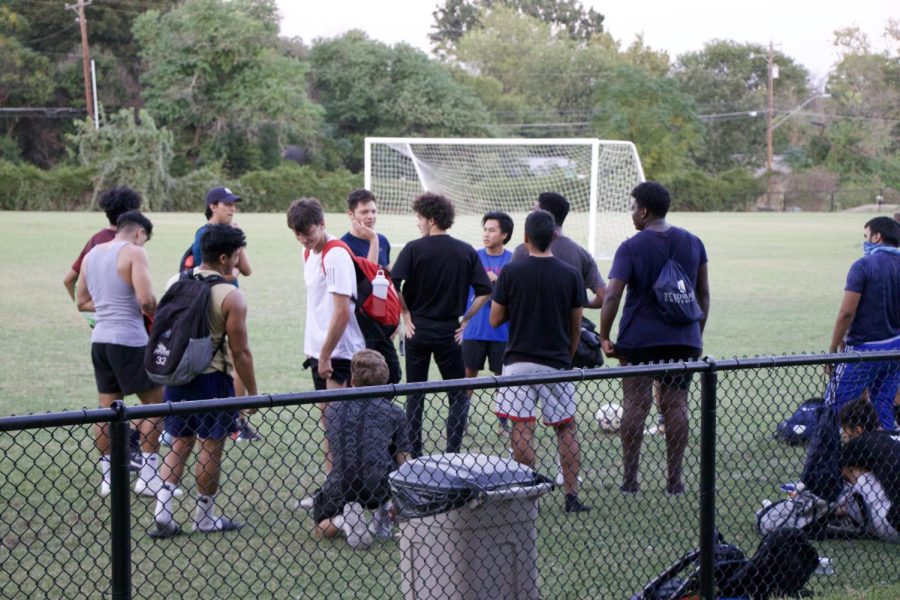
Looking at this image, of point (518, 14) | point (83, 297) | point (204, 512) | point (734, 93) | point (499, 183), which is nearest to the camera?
point (204, 512)

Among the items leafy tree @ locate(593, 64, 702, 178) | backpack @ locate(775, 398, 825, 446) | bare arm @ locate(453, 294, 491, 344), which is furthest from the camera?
leafy tree @ locate(593, 64, 702, 178)

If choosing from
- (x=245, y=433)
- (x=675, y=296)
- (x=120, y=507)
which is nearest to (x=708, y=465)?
(x=675, y=296)

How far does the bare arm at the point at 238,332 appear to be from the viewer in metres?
5.17

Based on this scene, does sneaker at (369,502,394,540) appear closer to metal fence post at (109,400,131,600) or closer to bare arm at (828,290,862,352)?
metal fence post at (109,400,131,600)

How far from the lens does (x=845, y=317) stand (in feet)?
20.5

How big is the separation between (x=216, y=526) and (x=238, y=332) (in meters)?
0.96

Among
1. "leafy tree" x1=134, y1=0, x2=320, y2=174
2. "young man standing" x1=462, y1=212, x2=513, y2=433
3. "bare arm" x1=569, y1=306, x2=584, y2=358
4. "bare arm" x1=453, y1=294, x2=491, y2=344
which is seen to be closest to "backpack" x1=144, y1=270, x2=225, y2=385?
"bare arm" x1=453, y1=294, x2=491, y2=344

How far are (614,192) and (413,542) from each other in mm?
23371

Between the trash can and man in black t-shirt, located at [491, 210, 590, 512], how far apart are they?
1560mm

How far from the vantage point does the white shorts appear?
5043 millimetres

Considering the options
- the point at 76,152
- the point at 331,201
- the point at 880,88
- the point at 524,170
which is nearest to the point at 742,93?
the point at 880,88

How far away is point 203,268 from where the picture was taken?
5.29 metres

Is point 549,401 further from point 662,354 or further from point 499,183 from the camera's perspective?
point 499,183

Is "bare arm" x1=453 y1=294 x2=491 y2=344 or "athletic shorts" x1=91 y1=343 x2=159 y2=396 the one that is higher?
"bare arm" x1=453 y1=294 x2=491 y2=344
